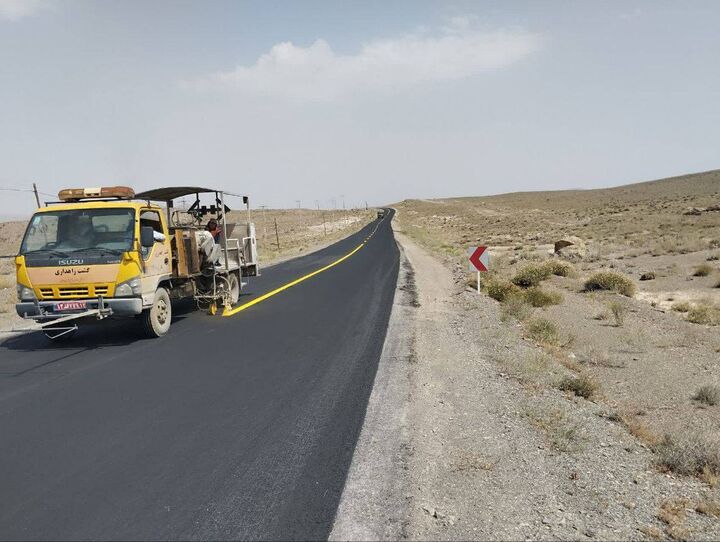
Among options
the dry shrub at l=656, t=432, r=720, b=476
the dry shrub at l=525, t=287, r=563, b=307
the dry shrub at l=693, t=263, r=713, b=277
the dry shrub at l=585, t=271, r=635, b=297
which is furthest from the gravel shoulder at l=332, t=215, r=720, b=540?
the dry shrub at l=693, t=263, r=713, b=277

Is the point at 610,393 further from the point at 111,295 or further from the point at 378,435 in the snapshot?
the point at 111,295

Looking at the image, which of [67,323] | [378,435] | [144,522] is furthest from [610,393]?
[67,323]

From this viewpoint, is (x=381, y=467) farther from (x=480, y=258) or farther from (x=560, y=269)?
(x=560, y=269)

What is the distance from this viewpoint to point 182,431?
4.97 metres

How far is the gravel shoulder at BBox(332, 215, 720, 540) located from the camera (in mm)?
3459

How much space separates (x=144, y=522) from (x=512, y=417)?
3.91 meters

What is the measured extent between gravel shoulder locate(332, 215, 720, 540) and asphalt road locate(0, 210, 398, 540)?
1.28 ft

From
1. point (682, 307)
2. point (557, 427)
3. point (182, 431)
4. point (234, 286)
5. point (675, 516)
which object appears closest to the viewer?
point (675, 516)

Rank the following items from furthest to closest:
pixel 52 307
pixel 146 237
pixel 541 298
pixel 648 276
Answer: pixel 648 276 → pixel 541 298 → pixel 146 237 → pixel 52 307

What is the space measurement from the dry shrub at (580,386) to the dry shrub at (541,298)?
7088 millimetres

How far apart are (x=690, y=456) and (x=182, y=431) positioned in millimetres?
5003

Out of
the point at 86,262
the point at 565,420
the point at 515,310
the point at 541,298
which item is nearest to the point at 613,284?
the point at 541,298

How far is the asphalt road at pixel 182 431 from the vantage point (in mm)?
3549

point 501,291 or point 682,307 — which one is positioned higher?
point 501,291
